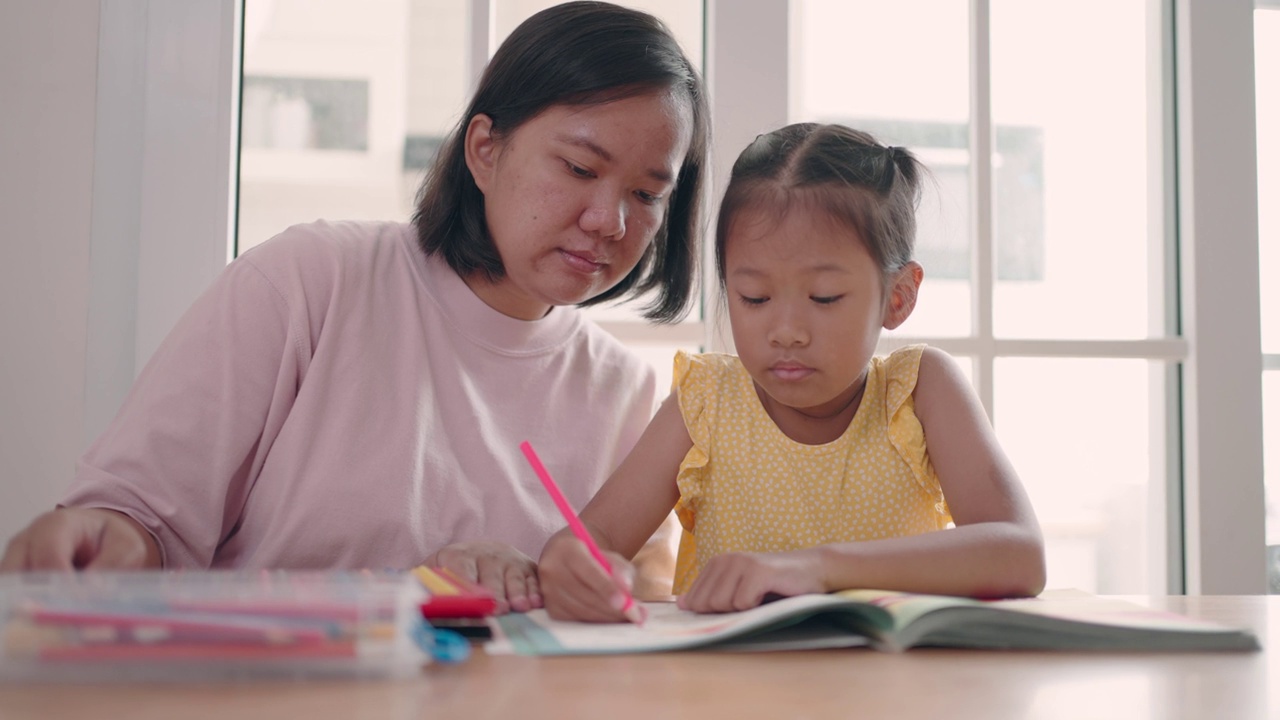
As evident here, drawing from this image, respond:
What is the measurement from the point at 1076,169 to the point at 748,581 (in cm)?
127

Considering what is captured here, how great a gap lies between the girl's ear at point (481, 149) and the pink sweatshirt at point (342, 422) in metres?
0.12

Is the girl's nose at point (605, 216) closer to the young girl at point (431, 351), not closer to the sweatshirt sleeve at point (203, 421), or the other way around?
the young girl at point (431, 351)

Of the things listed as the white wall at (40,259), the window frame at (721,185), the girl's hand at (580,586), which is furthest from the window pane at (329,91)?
the girl's hand at (580,586)

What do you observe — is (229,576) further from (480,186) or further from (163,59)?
(163,59)

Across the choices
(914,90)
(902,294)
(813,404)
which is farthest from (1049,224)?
(813,404)

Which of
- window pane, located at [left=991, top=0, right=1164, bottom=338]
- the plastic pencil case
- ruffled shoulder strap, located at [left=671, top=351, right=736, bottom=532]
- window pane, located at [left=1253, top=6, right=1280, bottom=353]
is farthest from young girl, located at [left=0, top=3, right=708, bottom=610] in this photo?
window pane, located at [left=1253, top=6, right=1280, bottom=353]

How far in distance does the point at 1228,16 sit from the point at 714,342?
97cm

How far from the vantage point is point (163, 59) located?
1477mm

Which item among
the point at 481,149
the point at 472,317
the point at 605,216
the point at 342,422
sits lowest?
the point at 342,422

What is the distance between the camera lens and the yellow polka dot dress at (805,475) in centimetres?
117

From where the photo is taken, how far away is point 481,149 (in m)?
1.27

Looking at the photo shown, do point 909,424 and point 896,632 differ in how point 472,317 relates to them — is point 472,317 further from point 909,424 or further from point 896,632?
point 896,632

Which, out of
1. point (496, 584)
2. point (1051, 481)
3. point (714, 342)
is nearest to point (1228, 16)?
point (1051, 481)

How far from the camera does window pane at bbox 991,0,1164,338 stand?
5.58 ft
